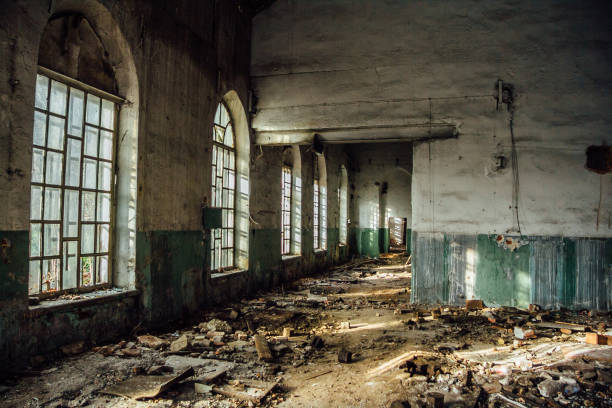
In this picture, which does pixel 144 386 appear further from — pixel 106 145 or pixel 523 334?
pixel 523 334

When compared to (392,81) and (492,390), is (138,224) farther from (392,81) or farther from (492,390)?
(392,81)

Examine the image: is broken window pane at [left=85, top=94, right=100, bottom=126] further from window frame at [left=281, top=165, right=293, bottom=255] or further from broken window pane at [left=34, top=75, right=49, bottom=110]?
window frame at [left=281, top=165, right=293, bottom=255]

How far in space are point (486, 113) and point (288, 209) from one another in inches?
208

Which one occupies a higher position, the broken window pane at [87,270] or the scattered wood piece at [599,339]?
the broken window pane at [87,270]

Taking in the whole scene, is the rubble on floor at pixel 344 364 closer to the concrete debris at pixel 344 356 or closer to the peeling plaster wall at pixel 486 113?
the concrete debris at pixel 344 356

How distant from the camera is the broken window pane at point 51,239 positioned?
431cm

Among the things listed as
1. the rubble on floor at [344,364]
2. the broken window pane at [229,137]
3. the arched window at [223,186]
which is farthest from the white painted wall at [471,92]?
the rubble on floor at [344,364]

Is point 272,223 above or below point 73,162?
below

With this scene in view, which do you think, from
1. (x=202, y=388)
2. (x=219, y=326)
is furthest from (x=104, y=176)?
(x=202, y=388)

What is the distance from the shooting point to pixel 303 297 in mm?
8094

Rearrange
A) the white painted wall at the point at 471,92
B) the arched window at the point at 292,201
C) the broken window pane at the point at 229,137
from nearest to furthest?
the white painted wall at the point at 471,92 < the broken window pane at the point at 229,137 < the arched window at the point at 292,201

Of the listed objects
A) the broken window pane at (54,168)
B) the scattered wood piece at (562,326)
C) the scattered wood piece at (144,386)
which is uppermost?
the broken window pane at (54,168)

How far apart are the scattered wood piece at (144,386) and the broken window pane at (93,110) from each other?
9.50ft

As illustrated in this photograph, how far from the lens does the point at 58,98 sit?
446 centimetres
